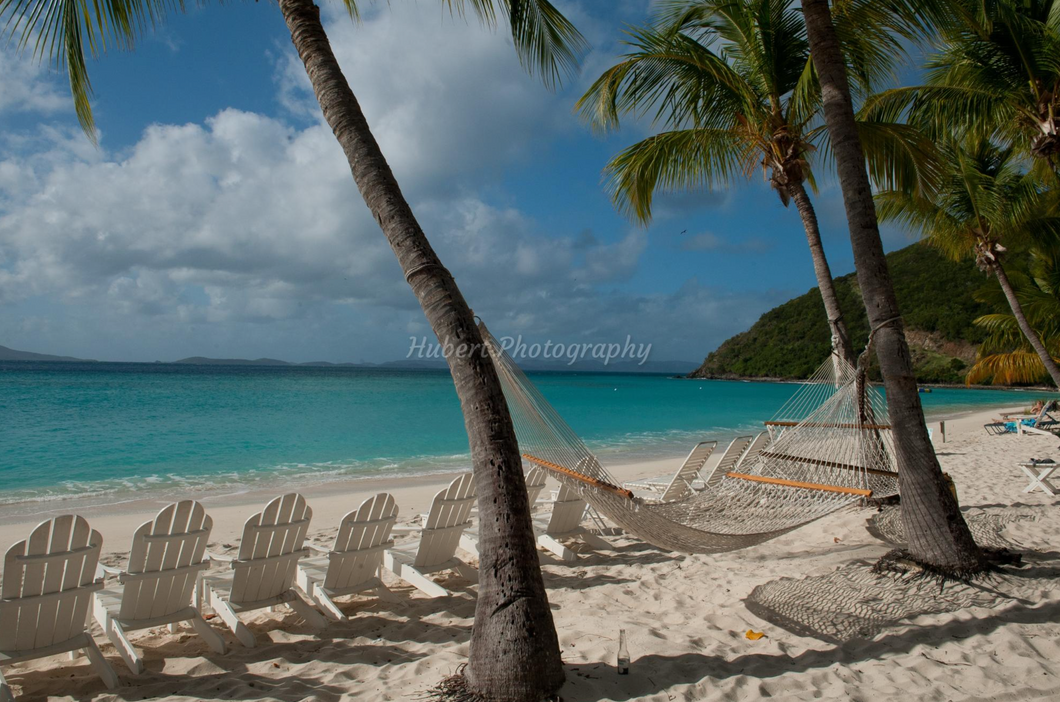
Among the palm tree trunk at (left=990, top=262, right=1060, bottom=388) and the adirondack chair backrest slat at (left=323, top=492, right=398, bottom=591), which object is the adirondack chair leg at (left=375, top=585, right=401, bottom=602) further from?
the palm tree trunk at (left=990, top=262, right=1060, bottom=388)

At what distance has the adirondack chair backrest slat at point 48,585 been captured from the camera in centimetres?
222

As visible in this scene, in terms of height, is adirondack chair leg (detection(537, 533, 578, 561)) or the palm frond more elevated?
the palm frond

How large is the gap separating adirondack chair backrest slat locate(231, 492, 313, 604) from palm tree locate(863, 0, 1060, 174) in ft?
22.0

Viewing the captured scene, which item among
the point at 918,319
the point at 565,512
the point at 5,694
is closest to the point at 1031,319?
the point at 565,512

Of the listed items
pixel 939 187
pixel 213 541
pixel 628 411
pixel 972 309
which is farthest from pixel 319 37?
pixel 972 309

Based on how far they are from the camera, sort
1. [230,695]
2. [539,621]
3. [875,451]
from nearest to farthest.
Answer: [539,621] → [230,695] → [875,451]

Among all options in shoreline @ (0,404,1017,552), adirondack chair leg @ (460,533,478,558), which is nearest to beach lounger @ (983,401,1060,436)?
shoreline @ (0,404,1017,552)

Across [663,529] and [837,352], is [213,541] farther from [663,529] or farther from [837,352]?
[837,352]

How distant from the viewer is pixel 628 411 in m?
25.8

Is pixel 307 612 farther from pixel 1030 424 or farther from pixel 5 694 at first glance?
pixel 1030 424

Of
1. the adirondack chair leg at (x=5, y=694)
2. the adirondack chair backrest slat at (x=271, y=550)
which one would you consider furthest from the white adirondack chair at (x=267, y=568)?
the adirondack chair leg at (x=5, y=694)

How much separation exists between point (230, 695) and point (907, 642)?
8.76 ft

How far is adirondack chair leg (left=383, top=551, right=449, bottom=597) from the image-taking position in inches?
133

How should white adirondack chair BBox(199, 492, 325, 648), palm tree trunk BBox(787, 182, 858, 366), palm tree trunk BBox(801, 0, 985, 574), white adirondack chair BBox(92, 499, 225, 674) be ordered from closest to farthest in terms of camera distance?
white adirondack chair BBox(92, 499, 225, 674) < white adirondack chair BBox(199, 492, 325, 648) < palm tree trunk BBox(801, 0, 985, 574) < palm tree trunk BBox(787, 182, 858, 366)
